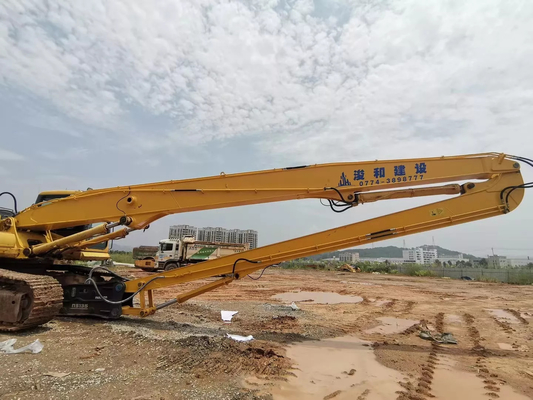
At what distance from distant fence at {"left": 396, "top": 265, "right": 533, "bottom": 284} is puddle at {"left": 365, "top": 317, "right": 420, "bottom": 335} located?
2400 cm

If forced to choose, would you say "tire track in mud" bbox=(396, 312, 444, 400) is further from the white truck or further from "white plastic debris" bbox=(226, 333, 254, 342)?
the white truck

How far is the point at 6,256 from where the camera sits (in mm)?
7449

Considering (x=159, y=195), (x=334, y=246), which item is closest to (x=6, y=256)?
(x=159, y=195)

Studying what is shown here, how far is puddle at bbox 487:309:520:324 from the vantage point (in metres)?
10.6

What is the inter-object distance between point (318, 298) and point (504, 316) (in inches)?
257

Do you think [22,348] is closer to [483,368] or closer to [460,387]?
[460,387]

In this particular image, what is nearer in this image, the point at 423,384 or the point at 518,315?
the point at 423,384

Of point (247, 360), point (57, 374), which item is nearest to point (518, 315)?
point (247, 360)

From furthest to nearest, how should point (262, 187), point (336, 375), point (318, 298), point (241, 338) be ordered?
point (318, 298), point (262, 187), point (241, 338), point (336, 375)

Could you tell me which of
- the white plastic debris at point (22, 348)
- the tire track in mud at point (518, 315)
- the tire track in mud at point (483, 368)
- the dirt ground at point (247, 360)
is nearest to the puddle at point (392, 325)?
the dirt ground at point (247, 360)

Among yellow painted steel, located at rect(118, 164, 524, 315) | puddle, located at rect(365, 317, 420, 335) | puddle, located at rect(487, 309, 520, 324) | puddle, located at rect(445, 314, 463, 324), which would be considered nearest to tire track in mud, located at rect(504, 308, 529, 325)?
puddle, located at rect(487, 309, 520, 324)

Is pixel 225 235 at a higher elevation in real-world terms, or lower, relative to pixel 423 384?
higher

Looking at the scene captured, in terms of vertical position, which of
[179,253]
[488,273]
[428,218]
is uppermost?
[428,218]

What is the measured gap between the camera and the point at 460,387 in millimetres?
5062
